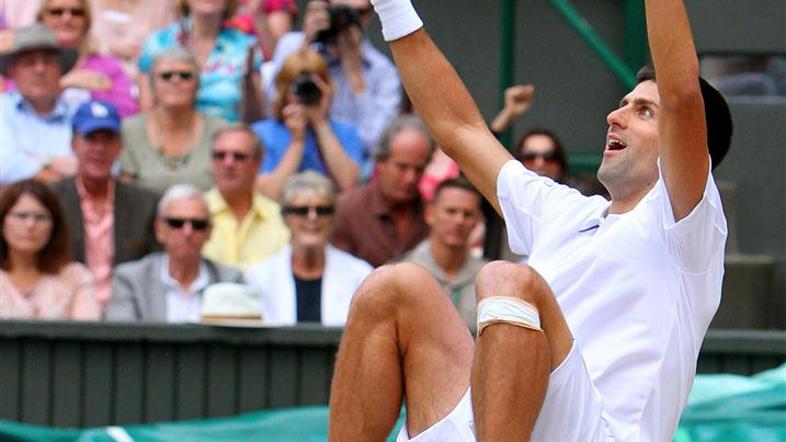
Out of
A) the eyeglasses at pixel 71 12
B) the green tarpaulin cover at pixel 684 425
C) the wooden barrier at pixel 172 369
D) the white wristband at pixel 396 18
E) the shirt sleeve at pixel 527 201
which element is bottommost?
the green tarpaulin cover at pixel 684 425

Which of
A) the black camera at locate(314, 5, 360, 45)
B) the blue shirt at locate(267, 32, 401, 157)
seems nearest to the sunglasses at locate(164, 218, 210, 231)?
the blue shirt at locate(267, 32, 401, 157)

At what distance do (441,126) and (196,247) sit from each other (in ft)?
9.45

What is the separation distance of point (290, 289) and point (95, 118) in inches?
55.3

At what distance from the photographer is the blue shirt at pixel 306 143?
9.08 m

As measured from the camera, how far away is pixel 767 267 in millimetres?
9359

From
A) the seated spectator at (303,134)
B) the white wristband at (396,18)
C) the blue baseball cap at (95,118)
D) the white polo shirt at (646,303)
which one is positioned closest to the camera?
the white polo shirt at (646,303)

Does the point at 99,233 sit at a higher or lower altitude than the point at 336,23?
lower

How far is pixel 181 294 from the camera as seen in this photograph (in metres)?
8.12

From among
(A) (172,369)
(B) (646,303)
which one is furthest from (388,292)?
(A) (172,369)

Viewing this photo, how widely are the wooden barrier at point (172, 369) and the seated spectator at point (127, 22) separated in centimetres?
243

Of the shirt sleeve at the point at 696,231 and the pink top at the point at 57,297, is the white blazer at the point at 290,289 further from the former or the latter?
the shirt sleeve at the point at 696,231

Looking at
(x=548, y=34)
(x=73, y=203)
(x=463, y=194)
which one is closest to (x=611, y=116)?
(x=463, y=194)

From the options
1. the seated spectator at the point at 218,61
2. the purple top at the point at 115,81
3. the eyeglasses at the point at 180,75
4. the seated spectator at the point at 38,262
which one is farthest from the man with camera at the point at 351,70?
the seated spectator at the point at 38,262

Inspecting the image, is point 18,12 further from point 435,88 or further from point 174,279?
point 435,88
